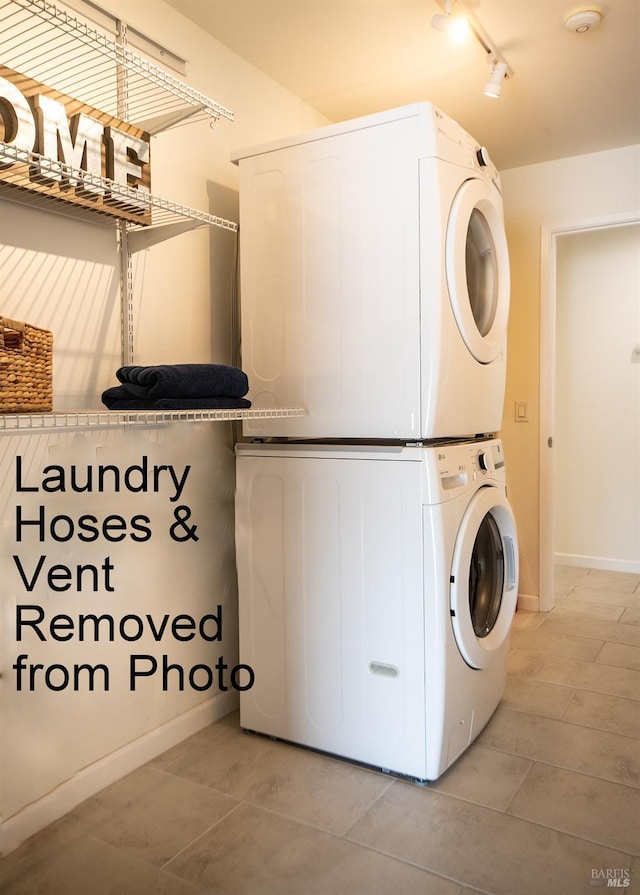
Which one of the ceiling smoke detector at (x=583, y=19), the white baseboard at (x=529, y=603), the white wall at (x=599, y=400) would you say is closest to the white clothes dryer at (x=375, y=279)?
the ceiling smoke detector at (x=583, y=19)

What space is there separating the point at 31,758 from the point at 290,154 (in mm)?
1800

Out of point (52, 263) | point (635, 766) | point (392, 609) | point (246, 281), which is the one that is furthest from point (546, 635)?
point (52, 263)

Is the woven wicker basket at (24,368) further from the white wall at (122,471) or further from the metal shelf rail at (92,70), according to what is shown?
the metal shelf rail at (92,70)

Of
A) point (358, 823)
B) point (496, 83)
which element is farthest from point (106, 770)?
point (496, 83)

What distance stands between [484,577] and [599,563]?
2.53 metres

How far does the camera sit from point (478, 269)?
2.14 m

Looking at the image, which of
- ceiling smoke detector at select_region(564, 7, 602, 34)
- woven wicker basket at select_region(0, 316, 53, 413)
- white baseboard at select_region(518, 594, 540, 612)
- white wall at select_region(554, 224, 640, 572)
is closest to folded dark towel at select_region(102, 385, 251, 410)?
woven wicker basket at select_region(0, 316, 53, 413)

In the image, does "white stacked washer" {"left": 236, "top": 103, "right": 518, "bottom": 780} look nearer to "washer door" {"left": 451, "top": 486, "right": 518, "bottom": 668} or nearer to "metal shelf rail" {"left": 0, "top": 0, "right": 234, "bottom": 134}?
"washer door" {"left": 451, "top": 486, "right": 518, "bottom": 668}

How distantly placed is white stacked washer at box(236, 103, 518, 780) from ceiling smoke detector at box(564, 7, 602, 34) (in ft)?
1.69

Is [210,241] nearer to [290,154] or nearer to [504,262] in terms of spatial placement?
[290,154]

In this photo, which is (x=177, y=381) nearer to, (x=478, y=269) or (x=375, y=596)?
(x=375, y=596)

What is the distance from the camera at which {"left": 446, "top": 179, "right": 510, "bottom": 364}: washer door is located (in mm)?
1880

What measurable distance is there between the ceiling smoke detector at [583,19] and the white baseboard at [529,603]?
8.31ft

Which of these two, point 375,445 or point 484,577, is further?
point 484,577
